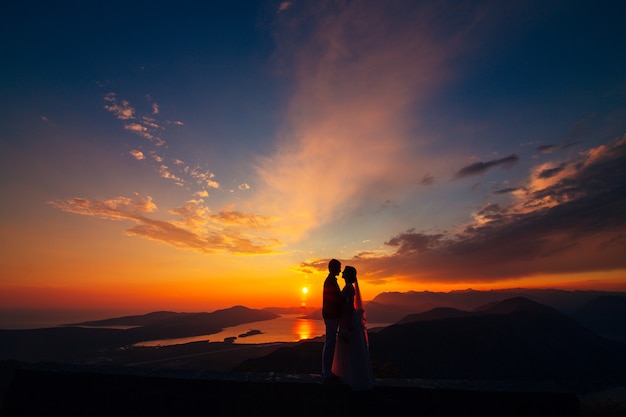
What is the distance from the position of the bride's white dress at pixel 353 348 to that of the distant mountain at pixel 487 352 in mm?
71933

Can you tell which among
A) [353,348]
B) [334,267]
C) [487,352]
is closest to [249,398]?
[353,348]

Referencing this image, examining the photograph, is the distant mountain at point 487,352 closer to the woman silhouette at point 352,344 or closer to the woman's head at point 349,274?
the woman silhouette at point 352,344

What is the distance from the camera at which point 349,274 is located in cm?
663

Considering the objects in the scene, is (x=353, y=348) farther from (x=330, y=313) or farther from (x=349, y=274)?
(x=349, y=274)

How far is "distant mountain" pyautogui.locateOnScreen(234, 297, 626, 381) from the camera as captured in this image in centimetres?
7794

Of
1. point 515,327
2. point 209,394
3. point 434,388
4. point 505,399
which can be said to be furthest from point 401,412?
point 515,327

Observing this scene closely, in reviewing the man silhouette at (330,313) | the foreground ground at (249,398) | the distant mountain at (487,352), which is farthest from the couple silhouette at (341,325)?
the distant mountain at (487,352)

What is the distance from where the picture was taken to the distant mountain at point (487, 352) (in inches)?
3068

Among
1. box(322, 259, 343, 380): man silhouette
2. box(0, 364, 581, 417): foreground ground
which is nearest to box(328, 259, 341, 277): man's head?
box(322, 259, 343, 380): man silhouette

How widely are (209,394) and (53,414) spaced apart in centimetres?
303

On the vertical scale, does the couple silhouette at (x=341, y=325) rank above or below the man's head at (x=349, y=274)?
below

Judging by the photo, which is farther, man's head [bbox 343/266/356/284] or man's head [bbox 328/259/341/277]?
man's head [bbox 328/259/341/277]

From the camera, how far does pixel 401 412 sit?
5.54 m

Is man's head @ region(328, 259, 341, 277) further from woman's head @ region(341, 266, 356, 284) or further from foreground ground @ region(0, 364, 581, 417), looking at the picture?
foreground ground @ region(0, 364, 581, 417)
